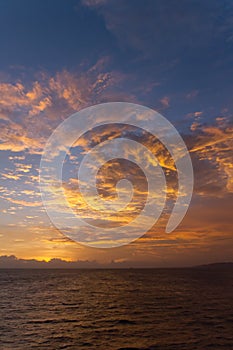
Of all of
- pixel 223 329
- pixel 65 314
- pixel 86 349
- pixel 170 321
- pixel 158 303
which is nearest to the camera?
pixel 86 349

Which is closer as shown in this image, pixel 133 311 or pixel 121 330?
pixel 121 330

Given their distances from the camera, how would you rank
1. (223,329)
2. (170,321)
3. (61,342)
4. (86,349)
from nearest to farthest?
(86,349) < (61,342) < (223,329) < (170,321)

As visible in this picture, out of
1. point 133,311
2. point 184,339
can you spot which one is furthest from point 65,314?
point 184,339

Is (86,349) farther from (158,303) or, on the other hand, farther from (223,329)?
(158,303)

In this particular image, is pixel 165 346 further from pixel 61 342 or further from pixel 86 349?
pixel 61 342

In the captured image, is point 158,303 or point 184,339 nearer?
point 184,339

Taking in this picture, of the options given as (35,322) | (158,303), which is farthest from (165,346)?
(158,303)

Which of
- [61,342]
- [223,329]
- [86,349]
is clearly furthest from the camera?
[223,329]

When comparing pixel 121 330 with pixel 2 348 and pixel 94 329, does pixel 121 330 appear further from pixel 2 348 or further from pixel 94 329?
pixel 2 348

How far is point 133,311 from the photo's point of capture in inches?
1763

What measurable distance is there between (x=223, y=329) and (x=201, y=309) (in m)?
14.4

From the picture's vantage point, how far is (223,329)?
32.4 m

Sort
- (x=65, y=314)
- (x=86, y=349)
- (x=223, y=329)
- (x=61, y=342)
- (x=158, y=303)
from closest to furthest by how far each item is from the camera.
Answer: (x=86, y=349) < (x=61, y=342) < (x=223, y=329) < (x=65, y=314) < (x=158, y=303)

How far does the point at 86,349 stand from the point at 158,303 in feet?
98.0
